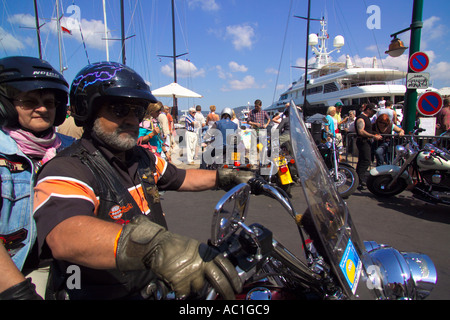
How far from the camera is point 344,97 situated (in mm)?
26234

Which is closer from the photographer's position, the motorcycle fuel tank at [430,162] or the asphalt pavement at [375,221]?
the asphalt pavement at [375,221]

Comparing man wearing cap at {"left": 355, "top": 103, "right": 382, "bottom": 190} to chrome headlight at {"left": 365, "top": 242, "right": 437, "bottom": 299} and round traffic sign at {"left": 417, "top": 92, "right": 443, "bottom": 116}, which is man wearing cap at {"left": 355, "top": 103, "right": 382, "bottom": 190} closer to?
round traffic sign at {"left": 417, "top": 92, "right": 443, "bottom": 116}

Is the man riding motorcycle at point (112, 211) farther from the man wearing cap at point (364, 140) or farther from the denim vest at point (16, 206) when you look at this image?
the man wearing cap at point (364, 140)

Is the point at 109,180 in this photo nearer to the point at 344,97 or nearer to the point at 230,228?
the point at 230,228

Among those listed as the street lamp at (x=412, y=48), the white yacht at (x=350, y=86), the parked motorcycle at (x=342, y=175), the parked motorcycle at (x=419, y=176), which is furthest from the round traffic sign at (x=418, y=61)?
the white yacht at (x=350, y=86)

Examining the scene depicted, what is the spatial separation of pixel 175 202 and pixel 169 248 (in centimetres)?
456

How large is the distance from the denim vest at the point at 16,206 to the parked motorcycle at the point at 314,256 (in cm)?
95

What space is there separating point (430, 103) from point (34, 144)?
6678 millimetres

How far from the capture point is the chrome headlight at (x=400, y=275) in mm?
1170

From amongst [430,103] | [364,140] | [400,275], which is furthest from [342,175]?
[400,275]

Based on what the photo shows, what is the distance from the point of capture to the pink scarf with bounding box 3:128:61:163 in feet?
5.00

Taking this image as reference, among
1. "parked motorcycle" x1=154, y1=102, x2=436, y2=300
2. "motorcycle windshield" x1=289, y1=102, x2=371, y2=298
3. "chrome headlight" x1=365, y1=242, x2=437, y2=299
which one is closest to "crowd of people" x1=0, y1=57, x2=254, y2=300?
"parked motorcycle" x1=154, y1=102, x2=436, y2=300

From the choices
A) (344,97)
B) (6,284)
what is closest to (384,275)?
(6,284)

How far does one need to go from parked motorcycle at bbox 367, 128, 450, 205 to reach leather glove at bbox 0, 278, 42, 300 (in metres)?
5.41
